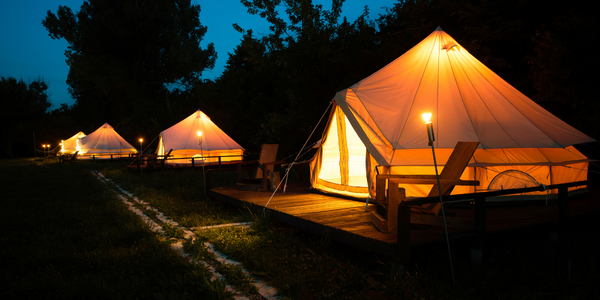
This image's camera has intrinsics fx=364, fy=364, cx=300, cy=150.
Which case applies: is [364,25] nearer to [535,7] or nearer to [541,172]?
[535,7]

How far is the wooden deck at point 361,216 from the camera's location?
3.84 m

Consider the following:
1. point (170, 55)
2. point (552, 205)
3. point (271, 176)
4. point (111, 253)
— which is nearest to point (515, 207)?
point (552, 205)

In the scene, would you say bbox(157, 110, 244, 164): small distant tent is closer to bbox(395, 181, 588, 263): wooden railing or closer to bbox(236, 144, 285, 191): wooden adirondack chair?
bbox(236, 144, 285, 191): wooden adirondack chair

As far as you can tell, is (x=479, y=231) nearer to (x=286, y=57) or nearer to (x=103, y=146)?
(x=286, y=57)

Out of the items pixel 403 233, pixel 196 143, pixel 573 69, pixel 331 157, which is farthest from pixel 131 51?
pixel 403 233

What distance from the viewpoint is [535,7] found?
35.4ft

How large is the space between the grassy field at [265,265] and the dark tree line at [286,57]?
4.90 metres

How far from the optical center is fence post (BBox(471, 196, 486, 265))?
3709 millimetres

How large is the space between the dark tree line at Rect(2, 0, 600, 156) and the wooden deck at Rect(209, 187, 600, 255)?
3610mm

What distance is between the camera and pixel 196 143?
16.8m

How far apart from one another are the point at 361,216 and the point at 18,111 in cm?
3702

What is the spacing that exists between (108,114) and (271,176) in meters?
35.1

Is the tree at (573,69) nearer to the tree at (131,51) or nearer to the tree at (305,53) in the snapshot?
the tree at (305,53)

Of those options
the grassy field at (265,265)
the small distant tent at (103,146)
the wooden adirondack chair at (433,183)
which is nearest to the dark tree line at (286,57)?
the small distant tent at (103,146)
